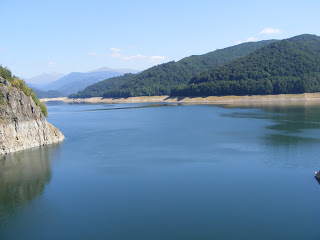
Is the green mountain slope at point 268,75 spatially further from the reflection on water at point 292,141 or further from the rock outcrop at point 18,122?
the rock outcrop at point 18,122

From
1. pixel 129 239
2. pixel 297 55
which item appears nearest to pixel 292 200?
pixel 129 239

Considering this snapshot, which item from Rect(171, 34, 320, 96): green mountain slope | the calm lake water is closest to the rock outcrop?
the calm lake water

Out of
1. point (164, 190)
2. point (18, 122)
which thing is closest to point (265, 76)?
point (18, 122)

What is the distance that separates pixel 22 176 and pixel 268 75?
378 feet

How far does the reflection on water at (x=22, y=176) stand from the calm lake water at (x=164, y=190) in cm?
8

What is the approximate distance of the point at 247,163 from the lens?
30016 millimetres

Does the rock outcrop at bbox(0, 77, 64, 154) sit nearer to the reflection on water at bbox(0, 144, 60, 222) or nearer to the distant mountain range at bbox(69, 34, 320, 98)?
the reflection on water at bbox(0, 144, 60, 222)

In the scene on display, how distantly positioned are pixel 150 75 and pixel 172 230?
186 m

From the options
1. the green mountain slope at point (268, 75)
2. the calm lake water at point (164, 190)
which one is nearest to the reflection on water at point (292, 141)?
the calm lake water at point (164, 190)

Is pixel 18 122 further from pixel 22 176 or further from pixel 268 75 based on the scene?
pixel 268 75

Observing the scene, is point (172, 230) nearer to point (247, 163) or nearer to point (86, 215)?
point (86, 215)

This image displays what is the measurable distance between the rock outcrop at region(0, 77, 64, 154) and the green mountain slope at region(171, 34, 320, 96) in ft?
300

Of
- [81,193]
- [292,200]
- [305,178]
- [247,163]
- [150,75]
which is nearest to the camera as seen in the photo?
[292,200]

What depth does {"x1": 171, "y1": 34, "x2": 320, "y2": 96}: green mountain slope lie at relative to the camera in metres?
114
